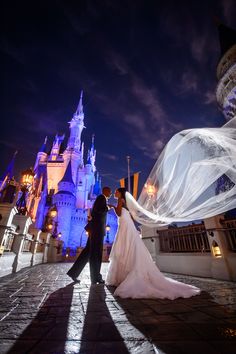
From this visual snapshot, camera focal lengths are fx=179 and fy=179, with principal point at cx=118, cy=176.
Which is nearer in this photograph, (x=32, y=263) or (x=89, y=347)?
(x=89, y=347)

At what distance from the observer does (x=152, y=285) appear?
378 centimetres

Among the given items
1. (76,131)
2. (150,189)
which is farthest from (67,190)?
(150,189)

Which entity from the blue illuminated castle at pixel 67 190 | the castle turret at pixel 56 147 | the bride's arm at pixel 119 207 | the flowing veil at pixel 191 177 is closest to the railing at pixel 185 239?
the flowing veil at pixel 191 177

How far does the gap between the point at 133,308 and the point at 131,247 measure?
190 centimetres

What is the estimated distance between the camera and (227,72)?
29.2m

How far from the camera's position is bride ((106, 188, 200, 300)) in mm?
3468

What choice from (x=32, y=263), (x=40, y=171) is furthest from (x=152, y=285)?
(x=40, y=171)

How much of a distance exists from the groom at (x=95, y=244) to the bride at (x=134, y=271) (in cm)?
47

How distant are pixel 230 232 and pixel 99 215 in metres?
4.44

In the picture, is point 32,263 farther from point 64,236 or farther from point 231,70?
point 231,70

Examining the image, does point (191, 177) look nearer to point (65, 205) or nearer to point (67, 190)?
point (65, 205)

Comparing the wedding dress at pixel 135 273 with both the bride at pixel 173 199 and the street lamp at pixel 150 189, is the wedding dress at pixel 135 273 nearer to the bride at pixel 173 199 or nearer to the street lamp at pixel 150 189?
the bride at pixel 173 199

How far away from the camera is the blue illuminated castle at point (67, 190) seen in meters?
44.2

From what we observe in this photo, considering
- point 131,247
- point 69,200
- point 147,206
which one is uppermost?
point 69,200
